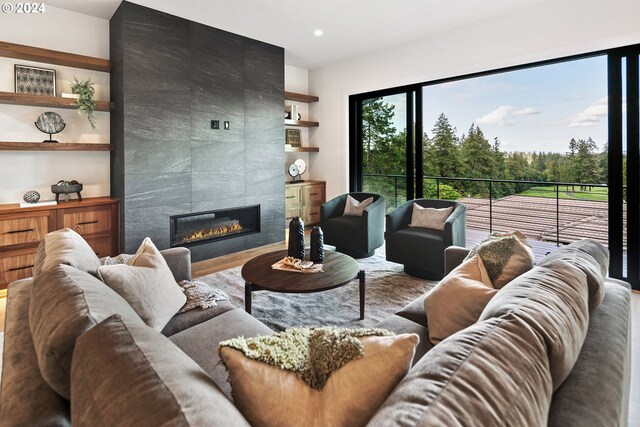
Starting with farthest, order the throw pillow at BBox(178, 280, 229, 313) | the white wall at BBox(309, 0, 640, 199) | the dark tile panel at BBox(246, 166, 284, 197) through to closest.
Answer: the dark tile panel at BBox(246, 166, 284, 197), the white wall at BBox(309, 0, 640, 199), the throw pillow at BBox(178, 280, 229, 313)

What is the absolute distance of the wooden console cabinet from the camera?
3.35 m

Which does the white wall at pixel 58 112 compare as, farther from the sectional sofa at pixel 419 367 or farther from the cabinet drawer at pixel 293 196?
the sectional sofa at pixel 419 367

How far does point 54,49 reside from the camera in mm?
3748

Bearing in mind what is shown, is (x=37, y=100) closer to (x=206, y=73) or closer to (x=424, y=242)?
(x=206, y=73)

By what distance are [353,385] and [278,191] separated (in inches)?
184

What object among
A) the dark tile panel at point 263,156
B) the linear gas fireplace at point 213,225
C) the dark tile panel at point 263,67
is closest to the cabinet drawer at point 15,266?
the linear gas fireplace at point 213,225

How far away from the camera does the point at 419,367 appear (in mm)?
792

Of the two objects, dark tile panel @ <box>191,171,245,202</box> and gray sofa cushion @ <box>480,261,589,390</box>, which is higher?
dark tile panel @ <box>191,171,245,202</box>

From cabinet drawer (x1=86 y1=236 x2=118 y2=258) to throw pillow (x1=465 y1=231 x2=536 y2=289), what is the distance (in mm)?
3714

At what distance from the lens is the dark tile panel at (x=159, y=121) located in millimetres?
3805

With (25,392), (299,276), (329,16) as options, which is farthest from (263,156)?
(25,392)

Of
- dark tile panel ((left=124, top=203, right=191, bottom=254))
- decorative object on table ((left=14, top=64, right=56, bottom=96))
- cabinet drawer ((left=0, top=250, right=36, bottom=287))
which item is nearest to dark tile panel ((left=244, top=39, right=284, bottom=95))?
dark tile panel ((left=124, top=203, right=191, bottom=254))

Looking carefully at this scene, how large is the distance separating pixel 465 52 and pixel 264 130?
269 cm

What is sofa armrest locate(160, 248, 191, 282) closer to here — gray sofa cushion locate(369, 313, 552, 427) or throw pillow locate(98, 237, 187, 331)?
throw pillow locate(98, 237, 187, 331)
